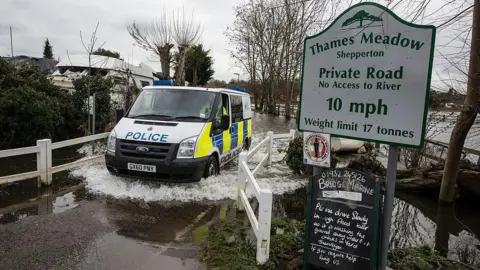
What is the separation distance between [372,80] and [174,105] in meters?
4.80

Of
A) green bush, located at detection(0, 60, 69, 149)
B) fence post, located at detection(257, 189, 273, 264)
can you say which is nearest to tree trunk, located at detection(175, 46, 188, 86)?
green bush, located at detection(0, 60, 69, 149)

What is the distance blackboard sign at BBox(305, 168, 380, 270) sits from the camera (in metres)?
2.99

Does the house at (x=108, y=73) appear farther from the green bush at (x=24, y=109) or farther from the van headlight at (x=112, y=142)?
the van headlight at (x=112, y=142)

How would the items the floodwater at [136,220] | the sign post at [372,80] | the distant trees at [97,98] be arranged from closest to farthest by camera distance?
the sign post at [372,80]
the floodwater at [136,220]
the distant trees at [97,98]

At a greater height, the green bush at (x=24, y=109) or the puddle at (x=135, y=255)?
the green bush at (x=24, y=109)

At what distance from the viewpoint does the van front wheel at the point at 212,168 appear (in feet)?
21.4

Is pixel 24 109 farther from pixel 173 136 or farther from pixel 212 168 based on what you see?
pixel 212 168

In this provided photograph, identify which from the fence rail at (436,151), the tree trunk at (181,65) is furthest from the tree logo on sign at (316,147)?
the tree trunk at (181,65)

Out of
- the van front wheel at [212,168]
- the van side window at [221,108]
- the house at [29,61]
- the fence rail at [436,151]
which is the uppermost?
the house at [29,61]

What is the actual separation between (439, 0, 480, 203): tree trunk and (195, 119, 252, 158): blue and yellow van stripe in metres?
4.35

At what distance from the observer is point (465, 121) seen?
5.86 meters

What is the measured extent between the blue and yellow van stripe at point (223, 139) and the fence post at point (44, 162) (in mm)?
2873

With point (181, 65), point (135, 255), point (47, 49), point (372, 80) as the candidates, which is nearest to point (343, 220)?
point (372, 80)

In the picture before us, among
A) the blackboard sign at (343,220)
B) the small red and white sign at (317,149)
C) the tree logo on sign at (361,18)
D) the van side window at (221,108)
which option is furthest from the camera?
the van side window at (221,108)
